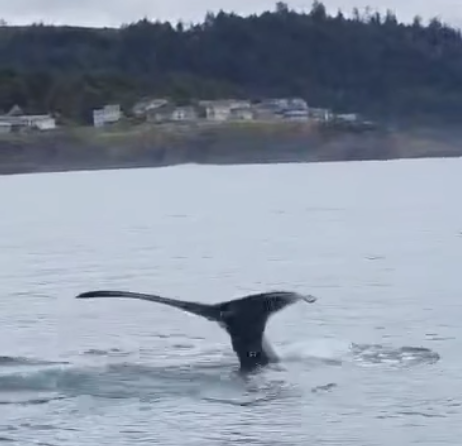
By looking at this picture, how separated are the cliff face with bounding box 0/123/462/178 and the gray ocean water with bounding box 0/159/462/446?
42352 mm

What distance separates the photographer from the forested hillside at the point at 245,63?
104 m

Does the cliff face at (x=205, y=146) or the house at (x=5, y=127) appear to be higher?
the house at (x=5, y=127)

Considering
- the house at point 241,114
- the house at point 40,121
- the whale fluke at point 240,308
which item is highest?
the whale fluke at point 240,308

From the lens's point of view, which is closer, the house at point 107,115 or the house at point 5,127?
the house at point 5,127

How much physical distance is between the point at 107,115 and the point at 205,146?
1036 cm

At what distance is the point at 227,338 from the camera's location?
18594mm

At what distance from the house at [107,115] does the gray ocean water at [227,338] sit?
4353cm

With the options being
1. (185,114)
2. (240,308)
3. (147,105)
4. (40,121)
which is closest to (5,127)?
(40,121)

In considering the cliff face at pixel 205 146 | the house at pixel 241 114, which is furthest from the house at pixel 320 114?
the house at pixel 241 114

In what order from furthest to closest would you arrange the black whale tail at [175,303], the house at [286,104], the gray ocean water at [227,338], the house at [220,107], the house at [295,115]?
the house at [286,104], the house at [295,115], the house at [220,107], the black whale tail at [175,303], the gray ocean water at [227,338]

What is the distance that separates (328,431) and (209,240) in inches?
1215

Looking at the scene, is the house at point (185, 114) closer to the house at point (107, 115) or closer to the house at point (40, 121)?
the house at point (107, 115)

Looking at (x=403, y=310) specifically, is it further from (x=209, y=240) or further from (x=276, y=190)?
(x=276, y=190)

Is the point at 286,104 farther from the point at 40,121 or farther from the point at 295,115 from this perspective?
the point at 40,121
